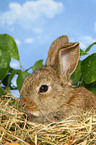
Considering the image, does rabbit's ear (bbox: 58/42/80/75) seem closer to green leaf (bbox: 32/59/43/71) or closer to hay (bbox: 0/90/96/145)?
hay (bbox: 0/90/96/145)

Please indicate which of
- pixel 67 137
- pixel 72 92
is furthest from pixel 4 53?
pixel 67 137

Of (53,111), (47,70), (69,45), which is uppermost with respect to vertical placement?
(69,45)

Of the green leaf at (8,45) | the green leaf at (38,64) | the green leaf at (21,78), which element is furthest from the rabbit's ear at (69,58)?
the green leaf at (8,45)

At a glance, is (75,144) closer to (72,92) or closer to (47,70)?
(72,92)

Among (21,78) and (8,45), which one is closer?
(21,78)

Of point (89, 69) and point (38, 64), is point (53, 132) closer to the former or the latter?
point (89, 69)

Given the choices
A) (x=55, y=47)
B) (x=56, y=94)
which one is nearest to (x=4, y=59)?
(x=55, y=47)

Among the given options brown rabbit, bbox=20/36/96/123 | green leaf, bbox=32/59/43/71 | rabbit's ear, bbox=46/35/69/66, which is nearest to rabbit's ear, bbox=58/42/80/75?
brown rabbit, bbox=20/36/96/123
